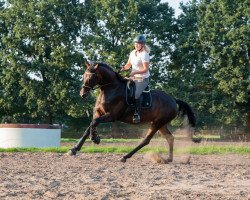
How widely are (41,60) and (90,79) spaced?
44631 millimetres

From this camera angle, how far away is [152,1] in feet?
186

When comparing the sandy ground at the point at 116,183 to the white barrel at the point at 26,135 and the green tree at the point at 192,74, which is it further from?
the green tree at the point at 192,74

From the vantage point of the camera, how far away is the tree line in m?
52.4

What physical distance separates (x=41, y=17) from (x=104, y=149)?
3677 cm

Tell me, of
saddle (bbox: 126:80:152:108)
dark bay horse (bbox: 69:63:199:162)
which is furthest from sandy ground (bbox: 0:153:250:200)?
saddle (bbox: 126:80:152:108)

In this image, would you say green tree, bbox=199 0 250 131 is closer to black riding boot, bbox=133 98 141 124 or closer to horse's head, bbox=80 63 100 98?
black riding boot, bbox=133 98 141 124

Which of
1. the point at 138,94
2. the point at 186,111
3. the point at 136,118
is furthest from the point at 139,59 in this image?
the point at 186,111

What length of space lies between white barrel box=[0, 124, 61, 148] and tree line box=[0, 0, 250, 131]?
29509 millimetres

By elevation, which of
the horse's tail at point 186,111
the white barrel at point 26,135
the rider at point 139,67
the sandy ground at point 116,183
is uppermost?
the rider at point 139,67

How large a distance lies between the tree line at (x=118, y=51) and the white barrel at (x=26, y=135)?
96.8 ft

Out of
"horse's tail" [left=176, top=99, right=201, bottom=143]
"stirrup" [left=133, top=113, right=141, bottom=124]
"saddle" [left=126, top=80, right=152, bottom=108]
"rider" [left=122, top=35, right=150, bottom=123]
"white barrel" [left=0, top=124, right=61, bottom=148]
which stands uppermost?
"rider" [left=122, top=35, right=150, bottom=123]

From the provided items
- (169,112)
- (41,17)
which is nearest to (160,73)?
(41,17)

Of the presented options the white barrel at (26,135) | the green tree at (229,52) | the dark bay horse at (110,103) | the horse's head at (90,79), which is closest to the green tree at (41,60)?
the green tree at (229,52)

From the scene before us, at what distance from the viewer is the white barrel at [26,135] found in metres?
22.6
